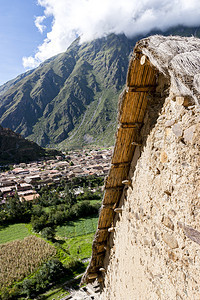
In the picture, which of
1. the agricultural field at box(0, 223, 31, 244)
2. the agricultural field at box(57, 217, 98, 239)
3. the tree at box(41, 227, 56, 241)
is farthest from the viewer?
the agricultural field at box(57, 217, 98, 239)

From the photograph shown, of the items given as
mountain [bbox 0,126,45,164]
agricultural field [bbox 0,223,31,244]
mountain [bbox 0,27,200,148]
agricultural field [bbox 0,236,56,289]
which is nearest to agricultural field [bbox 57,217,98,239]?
agricultural field [bbox 0,236,56,289]

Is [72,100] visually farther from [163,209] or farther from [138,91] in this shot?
[163,209]

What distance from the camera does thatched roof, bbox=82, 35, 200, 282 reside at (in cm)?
137

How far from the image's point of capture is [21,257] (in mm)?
19156

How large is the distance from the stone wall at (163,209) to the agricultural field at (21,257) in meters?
18.1

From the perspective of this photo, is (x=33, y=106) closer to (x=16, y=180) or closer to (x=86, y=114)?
(x=86, y=114)

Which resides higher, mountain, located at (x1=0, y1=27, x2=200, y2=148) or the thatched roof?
mountain, located at (x1=0, y1=27, x2=200, y2=148)

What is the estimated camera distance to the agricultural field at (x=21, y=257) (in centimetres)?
1672

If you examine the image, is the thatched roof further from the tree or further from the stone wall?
the tree

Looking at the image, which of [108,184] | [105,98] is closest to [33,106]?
[105,98]

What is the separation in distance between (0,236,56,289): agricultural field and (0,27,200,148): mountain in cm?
8487

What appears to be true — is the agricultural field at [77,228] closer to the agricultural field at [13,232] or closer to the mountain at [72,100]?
the agricultural field at [13,232]

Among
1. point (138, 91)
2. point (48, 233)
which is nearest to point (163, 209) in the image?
point (138, 91)

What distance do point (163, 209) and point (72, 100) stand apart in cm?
15767
